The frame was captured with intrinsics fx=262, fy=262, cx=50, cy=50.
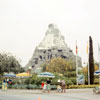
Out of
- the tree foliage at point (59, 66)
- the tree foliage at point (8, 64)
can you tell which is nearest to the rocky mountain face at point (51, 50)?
the tree foliage at point (59, 66)

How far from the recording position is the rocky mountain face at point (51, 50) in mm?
144500

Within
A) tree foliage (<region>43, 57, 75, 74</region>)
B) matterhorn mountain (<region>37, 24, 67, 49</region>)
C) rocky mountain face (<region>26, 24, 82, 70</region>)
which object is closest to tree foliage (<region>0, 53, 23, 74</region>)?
tree foliage (<region>43, 57, 75, 74</region>)

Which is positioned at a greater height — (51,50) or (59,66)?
(51,50)

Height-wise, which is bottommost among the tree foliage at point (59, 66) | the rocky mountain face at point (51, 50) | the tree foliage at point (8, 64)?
the tree foliage at point (8, 64)

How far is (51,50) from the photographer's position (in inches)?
5728

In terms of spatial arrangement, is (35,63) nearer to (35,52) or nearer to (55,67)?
(35,52)

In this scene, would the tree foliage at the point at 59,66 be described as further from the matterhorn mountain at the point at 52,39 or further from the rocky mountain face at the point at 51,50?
the matterhorn mountain at the point at 52,39

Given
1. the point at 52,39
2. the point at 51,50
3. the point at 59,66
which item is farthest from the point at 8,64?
the point at 52,39

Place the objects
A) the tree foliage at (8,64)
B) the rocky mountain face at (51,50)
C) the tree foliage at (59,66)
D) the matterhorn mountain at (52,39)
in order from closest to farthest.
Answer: the tree foliage at (8,64) → the tree foliage at (59,66) → the rocky mountain face at (51,50) → the matterhorn mountain at (52,39)

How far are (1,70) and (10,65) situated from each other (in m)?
1.77

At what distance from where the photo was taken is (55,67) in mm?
84688

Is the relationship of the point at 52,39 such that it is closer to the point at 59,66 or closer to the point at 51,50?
the point at 51,50

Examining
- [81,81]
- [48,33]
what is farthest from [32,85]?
[48,33]

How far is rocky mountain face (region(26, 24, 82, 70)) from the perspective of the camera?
144500mm
